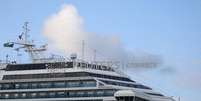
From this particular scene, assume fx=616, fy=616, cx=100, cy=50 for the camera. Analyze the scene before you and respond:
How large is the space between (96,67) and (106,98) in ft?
32.7

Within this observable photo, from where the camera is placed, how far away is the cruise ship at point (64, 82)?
114562 mm

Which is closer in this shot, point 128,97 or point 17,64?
point 128,97

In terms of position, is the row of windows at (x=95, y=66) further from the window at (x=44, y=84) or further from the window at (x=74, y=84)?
the window at (x=44, y=84)

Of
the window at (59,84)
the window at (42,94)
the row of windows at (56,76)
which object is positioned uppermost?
the row of windows at (56,76)

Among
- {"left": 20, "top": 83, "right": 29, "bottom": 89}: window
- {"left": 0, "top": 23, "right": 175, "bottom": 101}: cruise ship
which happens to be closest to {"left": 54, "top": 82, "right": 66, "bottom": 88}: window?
{"left": 0, "top": 23, "right": 175, "bottom": 101}: cruise ship

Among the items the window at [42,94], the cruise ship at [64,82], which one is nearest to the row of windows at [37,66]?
the cruise ship at [64,82]

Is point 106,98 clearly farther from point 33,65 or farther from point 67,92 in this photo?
point 33,65

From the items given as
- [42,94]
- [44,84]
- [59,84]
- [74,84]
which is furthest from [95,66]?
[42,94]

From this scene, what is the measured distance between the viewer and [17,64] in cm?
12438

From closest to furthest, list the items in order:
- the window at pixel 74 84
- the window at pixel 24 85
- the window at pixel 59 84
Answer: the window at pixel 74 84
the window at pixel 59 84
the window at pixel 24 85

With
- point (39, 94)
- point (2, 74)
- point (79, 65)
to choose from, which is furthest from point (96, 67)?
point (2, 74)

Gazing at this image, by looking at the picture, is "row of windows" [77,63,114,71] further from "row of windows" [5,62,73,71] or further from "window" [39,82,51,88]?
"window" [39,82,51,88]

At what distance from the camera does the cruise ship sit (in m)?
115

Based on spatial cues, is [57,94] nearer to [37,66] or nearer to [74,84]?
[74,84]
